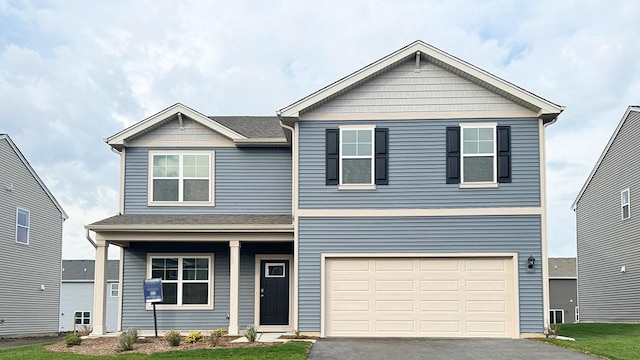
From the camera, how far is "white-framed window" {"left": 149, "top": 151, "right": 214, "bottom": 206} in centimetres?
1970

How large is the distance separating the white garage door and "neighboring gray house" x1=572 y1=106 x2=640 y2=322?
915 centimetres

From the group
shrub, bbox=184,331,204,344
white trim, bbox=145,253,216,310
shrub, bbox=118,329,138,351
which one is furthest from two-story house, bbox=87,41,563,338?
shrub, bbox=118,329,138,351

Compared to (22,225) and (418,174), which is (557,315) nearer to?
(418,174)

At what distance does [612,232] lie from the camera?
85.8 feet

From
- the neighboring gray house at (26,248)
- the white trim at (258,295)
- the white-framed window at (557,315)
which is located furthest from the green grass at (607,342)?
the white-framed window at (557,315)

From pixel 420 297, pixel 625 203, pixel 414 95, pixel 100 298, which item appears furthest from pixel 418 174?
pixel 625 203

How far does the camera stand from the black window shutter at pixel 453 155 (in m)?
17.3

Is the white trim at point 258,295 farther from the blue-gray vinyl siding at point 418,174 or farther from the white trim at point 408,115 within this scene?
Result: the white trim at point 408,115

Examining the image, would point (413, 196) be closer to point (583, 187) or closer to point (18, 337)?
point (583, 187)

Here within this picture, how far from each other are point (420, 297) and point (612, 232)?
479 inches

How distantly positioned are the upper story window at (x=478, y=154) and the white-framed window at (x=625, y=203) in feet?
30.7

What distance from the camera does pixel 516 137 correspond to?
57.1ft

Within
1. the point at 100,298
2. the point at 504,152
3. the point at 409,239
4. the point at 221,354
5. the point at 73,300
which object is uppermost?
the point at 504,152

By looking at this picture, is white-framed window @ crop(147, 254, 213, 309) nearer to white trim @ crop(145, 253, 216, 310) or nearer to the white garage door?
white trim @ crop(145, 253, 216, 310)
